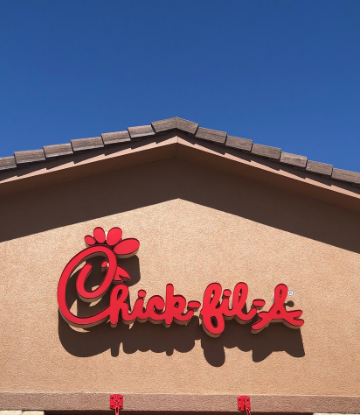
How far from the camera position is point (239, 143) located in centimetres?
764

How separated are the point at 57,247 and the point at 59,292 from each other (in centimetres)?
95

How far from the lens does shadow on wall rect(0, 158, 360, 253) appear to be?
25.4 ft

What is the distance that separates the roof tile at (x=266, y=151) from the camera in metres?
7.59

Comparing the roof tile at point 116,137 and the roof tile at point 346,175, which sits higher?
the roof tile at point 116,137

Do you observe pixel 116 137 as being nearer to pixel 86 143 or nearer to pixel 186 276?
pixel 86 143

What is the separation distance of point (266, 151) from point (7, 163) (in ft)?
15.8

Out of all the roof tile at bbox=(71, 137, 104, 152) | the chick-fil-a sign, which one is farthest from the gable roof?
the chick-fil-a sign

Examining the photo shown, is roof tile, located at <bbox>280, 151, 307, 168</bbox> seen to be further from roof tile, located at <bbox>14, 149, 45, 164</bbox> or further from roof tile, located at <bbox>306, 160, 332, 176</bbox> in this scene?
roof tile, located at <bbox>14, 149, 45, 164</bbox>

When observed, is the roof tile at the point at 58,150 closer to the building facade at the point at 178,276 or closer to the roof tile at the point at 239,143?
A: the building facade at the point at 178,276

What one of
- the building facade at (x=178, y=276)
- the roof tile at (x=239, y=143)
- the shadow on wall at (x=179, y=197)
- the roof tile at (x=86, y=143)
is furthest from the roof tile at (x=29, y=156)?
the roof tile at (x=239, y=143)

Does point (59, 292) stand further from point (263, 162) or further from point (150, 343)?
point (263, 162)

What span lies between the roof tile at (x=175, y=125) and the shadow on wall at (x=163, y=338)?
2723mm

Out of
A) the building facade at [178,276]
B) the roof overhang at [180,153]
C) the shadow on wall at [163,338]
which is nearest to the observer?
the building facade at [178,276]

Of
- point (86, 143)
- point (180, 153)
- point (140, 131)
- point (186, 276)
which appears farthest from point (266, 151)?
point (86, 143)
